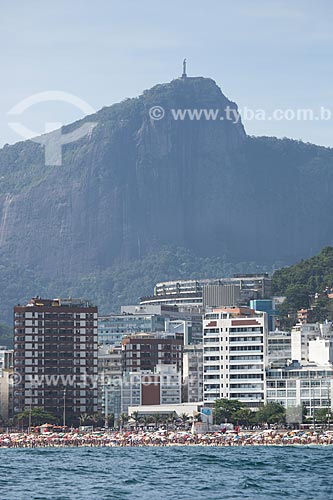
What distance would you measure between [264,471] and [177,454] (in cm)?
3595

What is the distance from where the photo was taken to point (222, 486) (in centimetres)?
12200

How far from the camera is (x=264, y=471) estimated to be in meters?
139

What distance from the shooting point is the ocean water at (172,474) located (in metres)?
116

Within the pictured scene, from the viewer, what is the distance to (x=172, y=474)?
13700 centimetres

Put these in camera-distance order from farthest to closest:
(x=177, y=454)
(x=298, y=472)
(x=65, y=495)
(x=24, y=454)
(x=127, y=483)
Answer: (x=24, y=454), (x=177, y=454), (x=298, y=472), (x=127, y=483), (x=65, y=495)

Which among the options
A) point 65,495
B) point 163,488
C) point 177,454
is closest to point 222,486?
point 163,488

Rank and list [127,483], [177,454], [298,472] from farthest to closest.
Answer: [177,454] < [298,472] < [127,483]

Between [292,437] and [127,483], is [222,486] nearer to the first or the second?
[127,483]

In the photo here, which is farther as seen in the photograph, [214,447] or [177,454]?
[214,447]

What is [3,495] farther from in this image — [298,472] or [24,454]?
[24,454]

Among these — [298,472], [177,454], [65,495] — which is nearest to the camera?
[65,495]

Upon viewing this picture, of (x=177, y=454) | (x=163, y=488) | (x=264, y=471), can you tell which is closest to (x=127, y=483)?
(x=163, y=488)

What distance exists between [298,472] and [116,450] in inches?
2195

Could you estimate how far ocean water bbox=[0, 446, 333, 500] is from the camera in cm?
11606
